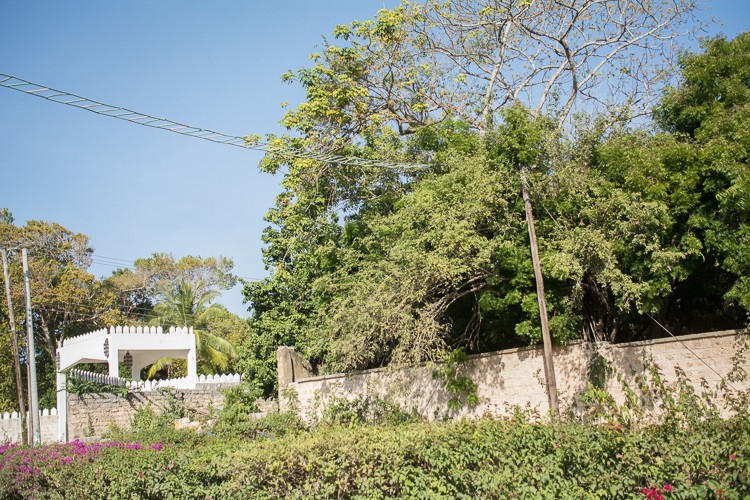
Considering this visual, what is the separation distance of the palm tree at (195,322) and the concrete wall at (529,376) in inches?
719

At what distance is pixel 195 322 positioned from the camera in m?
35.7

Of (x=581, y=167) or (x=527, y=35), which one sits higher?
(x=527, y=35)

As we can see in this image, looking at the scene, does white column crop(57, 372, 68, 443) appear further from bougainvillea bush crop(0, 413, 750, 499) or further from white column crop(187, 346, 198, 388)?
bougainvillea bush crop(0, 413, 750, 499)

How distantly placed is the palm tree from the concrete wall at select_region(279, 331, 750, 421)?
1827cm

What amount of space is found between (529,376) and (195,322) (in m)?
26.5

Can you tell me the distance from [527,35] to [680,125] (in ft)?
22.0

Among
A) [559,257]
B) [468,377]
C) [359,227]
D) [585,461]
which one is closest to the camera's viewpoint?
[585,461]

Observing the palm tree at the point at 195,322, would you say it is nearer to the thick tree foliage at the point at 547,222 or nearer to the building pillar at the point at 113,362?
the building pillar at the point at 113,362

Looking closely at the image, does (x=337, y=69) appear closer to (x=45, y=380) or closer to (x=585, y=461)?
(x=585, y=461)

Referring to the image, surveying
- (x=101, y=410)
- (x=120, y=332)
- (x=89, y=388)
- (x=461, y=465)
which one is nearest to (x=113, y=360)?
(x=120, y=332)

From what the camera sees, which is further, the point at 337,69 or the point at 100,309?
the point at 100,309

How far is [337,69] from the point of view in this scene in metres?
19.4

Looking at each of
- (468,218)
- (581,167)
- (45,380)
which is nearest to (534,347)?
(468,218)

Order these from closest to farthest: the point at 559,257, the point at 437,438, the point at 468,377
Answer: the point at 437,438 < the point at 559,257 < the point at 468,377
